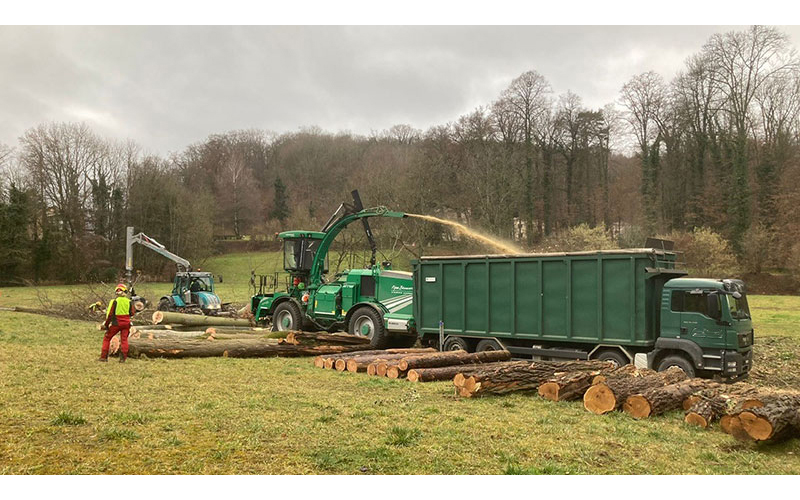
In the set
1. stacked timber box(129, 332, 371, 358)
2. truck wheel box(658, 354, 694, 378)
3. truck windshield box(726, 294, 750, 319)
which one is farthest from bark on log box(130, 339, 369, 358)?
truck windshield box(726, 294, 750, 319)

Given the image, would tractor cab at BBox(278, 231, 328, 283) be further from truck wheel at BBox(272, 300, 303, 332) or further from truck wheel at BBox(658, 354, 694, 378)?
truck wheel at BBox(658, 354, 694, 378)

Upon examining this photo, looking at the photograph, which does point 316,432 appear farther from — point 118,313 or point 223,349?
point 223,349

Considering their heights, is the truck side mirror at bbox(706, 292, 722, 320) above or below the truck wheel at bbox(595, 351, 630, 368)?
above

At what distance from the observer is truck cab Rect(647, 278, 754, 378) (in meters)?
11.8

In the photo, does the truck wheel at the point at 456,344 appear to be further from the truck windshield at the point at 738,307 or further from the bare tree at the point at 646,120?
the bare tree at the point at 646,120

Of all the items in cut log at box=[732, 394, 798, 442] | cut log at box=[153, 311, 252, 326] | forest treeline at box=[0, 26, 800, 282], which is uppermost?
forest treeline at box=[0, 26, 800, 282]

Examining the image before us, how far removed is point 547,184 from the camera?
52438mm

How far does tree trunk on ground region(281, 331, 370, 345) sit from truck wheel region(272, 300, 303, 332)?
280 cm

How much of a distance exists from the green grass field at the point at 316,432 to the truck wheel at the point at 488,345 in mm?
3619

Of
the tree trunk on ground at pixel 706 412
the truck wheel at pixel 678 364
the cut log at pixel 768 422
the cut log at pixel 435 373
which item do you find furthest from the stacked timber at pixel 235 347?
the cut log at pixel 768 422

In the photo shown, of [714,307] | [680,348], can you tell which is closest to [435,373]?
[680,348]

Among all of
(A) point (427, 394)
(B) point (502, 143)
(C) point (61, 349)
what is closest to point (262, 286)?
(C) point (61, 349)

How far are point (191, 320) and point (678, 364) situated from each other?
14995 millimetres

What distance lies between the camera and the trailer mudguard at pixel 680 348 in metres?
11.9
